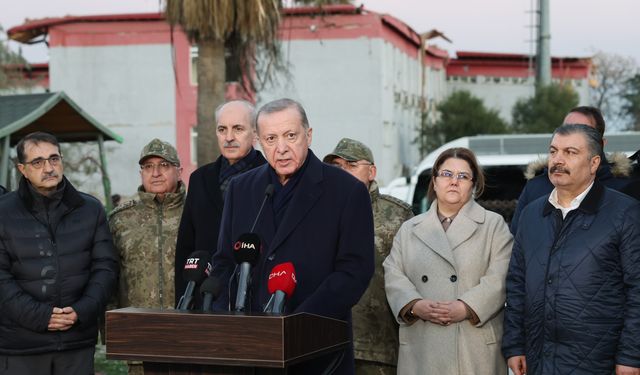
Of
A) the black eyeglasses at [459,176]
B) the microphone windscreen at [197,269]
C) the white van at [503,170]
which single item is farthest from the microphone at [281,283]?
the white van at [503,170]

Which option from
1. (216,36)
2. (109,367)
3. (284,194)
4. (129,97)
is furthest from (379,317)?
(129,97)

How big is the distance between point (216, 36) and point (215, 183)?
9.73m

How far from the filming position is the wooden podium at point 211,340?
12.9 feet

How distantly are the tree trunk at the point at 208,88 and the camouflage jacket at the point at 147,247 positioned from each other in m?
8.87

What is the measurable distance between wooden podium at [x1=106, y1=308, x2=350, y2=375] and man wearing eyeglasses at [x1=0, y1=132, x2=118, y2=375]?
2418 mm

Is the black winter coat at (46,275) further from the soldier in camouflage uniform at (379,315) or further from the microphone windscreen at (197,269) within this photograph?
the microphone windscreen at (197,269)

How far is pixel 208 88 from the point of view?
1636 cm

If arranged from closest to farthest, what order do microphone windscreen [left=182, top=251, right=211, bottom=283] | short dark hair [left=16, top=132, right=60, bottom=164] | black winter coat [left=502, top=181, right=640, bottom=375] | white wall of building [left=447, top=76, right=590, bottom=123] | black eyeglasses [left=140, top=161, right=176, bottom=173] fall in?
microphone windscreen [left=182, top=251, right=211, bottom=283] < black winter coat [left=502, top=181, right=640, bottom=375] < short dark hair [left=16, top=132, right=60, bottom=164] < black eyeglasses [left=140, top=161, right=176, bottom=173] < white wall of building [left=447, top=76, right=590, bottom=123]

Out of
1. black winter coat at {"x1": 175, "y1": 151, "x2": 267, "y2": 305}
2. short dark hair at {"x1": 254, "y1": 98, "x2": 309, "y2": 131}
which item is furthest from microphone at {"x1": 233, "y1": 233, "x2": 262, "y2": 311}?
black winter coat at {"x1": 175, "y1": 151, "x2": 267, "y2": 305}

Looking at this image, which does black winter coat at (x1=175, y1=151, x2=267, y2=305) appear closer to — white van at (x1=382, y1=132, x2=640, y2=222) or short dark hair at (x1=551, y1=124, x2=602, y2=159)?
short dark hair at (x1=551, y1=124, x2=602, y2=159)

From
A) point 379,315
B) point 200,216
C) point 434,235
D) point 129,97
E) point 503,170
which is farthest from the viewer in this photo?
point 129,97

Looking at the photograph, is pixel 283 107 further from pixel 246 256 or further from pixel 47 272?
pixel 47 272

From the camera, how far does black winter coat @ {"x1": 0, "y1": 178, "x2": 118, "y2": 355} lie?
648 cm

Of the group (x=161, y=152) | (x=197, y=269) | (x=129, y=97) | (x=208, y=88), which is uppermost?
(x=129, y=97)
